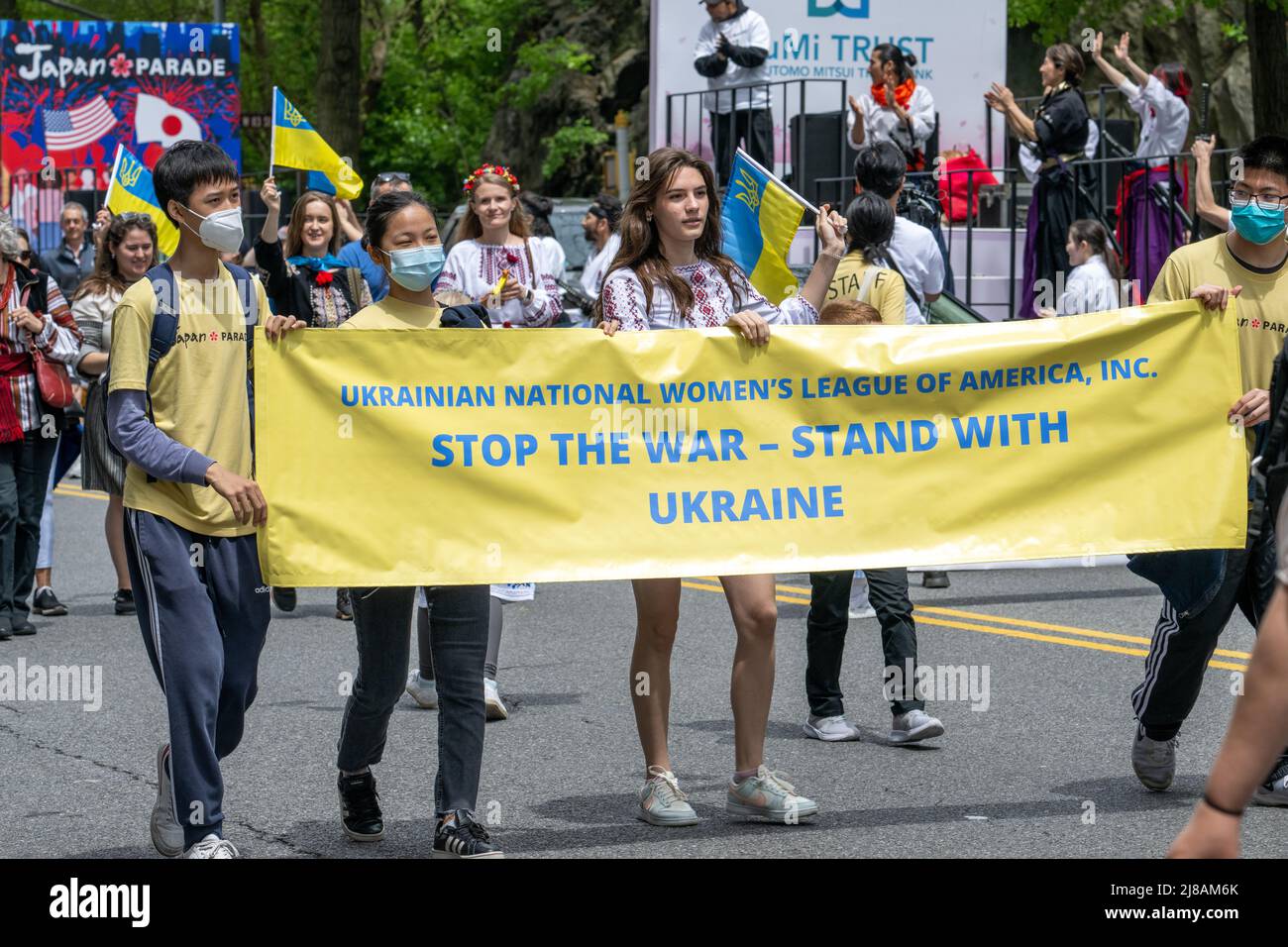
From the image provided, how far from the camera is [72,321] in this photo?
34.1ft

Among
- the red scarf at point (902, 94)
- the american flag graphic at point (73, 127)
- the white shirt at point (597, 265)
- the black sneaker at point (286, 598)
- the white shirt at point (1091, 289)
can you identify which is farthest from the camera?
the american flag graphic at point (73, 127)

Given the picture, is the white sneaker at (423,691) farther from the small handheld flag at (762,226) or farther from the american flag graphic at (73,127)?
the american flag graphic at (73,127)

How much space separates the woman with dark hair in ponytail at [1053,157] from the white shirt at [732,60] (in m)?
2.73

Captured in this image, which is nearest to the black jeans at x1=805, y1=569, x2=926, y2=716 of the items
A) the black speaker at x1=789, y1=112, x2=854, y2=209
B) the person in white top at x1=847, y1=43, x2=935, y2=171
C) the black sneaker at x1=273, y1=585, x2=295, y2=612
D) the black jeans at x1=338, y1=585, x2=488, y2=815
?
the black sneaker at x1=273, y1=585, x2=295, y2=612

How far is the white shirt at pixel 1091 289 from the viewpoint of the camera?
41.7 ft

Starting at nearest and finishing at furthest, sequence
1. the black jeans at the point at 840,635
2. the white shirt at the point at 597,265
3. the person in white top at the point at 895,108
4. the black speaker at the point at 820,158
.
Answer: the black jeans at the point at 840,635, the white shirt at the point at 597,265, the person in white top at the point at 895,108, the black speaker at the point at 820,158

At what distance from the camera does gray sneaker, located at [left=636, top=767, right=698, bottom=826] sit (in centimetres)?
604

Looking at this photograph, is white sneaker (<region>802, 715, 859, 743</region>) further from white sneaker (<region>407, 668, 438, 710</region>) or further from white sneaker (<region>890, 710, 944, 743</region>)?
white sneaker (<region>407, 668, 438, 710</region>)

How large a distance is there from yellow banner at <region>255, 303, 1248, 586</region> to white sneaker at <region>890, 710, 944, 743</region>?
137cm

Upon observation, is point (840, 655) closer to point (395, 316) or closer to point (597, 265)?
point (395, 316)

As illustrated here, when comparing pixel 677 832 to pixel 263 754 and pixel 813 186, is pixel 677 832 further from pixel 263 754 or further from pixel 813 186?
pixel 813 186

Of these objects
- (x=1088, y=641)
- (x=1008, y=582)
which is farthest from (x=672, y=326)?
(x=1008, y=582)

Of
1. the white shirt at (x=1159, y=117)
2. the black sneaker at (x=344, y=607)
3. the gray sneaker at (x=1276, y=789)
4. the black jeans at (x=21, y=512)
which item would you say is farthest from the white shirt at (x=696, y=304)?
the white shirt at (x=1159, y=117)

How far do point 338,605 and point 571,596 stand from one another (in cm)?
145
